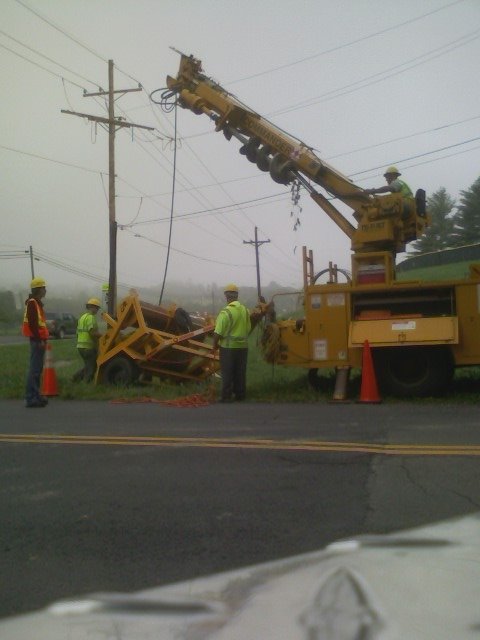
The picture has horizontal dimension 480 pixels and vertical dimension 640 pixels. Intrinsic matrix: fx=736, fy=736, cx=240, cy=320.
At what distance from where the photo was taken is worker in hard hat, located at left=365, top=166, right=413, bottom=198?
11102mm

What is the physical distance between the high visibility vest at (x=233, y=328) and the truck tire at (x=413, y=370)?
2.02 metres

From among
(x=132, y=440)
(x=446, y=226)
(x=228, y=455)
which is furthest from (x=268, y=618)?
(x=446, y=226)

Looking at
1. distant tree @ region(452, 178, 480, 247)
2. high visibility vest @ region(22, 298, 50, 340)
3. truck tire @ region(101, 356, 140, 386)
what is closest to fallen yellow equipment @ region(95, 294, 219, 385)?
truck tire @ region(101, 356, 140, 386)

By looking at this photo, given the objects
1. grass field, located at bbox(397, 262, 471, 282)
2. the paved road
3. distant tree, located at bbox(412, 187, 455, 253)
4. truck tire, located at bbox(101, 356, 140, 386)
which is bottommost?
the paved road

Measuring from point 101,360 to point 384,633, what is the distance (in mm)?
10613

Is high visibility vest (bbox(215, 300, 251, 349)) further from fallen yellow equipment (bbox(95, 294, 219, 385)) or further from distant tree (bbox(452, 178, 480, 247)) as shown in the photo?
distant tree (bbox(452, 178, 480, 247))

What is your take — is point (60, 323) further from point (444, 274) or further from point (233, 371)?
point (233, 371)

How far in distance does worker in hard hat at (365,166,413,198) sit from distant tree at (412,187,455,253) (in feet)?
148

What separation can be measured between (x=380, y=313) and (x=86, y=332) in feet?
18.7

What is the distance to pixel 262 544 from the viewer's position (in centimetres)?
438

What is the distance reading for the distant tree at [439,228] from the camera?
58.5 metres

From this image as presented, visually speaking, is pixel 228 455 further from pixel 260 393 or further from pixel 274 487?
pixel 260 393

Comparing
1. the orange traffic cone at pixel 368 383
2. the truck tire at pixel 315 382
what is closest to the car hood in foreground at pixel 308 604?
the orange traffic cone at pixel 368 383

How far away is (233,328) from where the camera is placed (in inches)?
441
